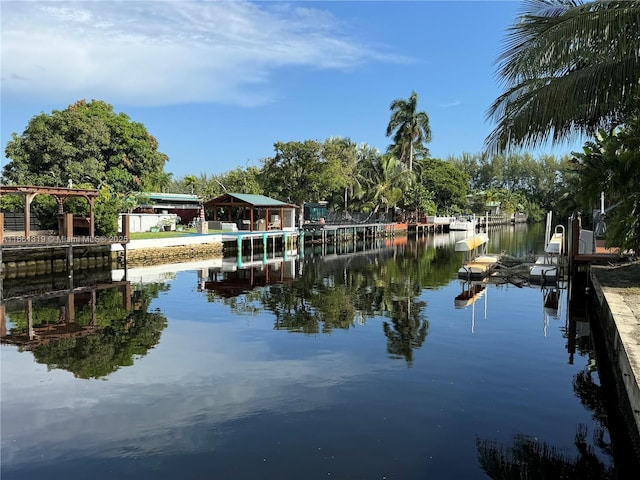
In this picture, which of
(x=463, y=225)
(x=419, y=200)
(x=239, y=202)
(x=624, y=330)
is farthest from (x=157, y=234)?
(x=463, y=225)

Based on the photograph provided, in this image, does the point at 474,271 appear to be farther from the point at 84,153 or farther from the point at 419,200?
the point at 419,200

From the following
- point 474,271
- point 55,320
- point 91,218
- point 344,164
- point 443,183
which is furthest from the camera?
point 443,183

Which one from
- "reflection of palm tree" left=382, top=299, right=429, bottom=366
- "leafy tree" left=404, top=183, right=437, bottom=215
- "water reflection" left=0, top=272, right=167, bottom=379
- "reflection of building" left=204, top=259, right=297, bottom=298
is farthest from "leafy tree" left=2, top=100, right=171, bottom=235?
"leafy tree" left=404, top=183, right=437, bottom=215

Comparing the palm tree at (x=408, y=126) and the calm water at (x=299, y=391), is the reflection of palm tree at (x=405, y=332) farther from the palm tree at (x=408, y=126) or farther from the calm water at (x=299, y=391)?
the palm tree at (x=408, y=126)

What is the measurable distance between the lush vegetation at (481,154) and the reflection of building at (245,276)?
771 cm

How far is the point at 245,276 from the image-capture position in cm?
2686

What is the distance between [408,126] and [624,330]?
59197 mm

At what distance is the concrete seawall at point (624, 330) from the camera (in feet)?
21.5

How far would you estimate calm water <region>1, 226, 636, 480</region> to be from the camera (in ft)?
22.7

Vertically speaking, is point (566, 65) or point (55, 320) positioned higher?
point (566, 65)

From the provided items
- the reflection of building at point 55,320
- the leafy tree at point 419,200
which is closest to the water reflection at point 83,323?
the reflection of building at point 55,320

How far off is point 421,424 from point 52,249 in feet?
77.1

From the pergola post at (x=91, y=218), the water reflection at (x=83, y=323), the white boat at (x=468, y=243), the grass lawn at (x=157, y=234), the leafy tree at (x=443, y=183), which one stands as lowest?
the water reflection at (x=83, y=323)

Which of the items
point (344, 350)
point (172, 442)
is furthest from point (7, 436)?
point (344, 350)
